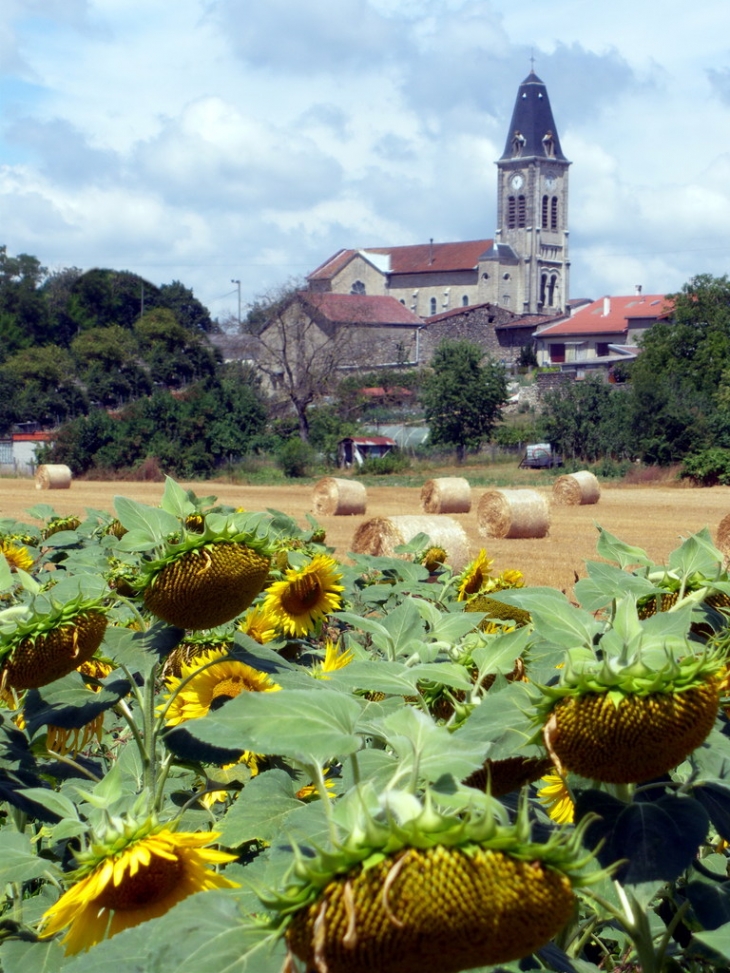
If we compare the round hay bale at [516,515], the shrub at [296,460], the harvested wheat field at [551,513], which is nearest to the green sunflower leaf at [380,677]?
the harvested wheat field at [551,513]

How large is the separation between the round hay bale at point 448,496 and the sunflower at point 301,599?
23.9m

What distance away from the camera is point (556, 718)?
1002 millimetres

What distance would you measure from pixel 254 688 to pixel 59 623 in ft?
1.84

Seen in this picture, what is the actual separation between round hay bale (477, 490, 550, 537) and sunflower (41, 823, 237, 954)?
21094 millimetres

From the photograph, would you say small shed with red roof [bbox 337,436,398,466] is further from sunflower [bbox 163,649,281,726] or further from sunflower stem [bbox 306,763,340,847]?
sunflower stem [bbox 306,763,340,847]

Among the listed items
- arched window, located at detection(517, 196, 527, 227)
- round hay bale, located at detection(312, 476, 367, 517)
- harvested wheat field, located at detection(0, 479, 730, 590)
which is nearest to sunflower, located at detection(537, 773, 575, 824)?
harvested wheat field, located at detection(0, 479, 730, 590)

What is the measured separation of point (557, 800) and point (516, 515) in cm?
2076

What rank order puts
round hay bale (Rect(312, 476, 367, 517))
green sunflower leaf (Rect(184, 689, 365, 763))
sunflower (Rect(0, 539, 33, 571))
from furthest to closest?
round hay bale (Rect(312, 476, 367, 517)) → sunflower (Rect(0, 539, 33, 571)) → green sunflower leaf (Rect(184, 689, 365, 763))

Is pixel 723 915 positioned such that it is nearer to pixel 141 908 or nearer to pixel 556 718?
pixel 556 718

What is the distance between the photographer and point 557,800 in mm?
1465

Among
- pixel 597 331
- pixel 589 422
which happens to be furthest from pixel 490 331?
pixel 589 422

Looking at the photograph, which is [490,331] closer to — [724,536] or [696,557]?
[724,536]

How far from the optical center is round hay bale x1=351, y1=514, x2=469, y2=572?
15891mm

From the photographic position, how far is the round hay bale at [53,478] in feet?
115
